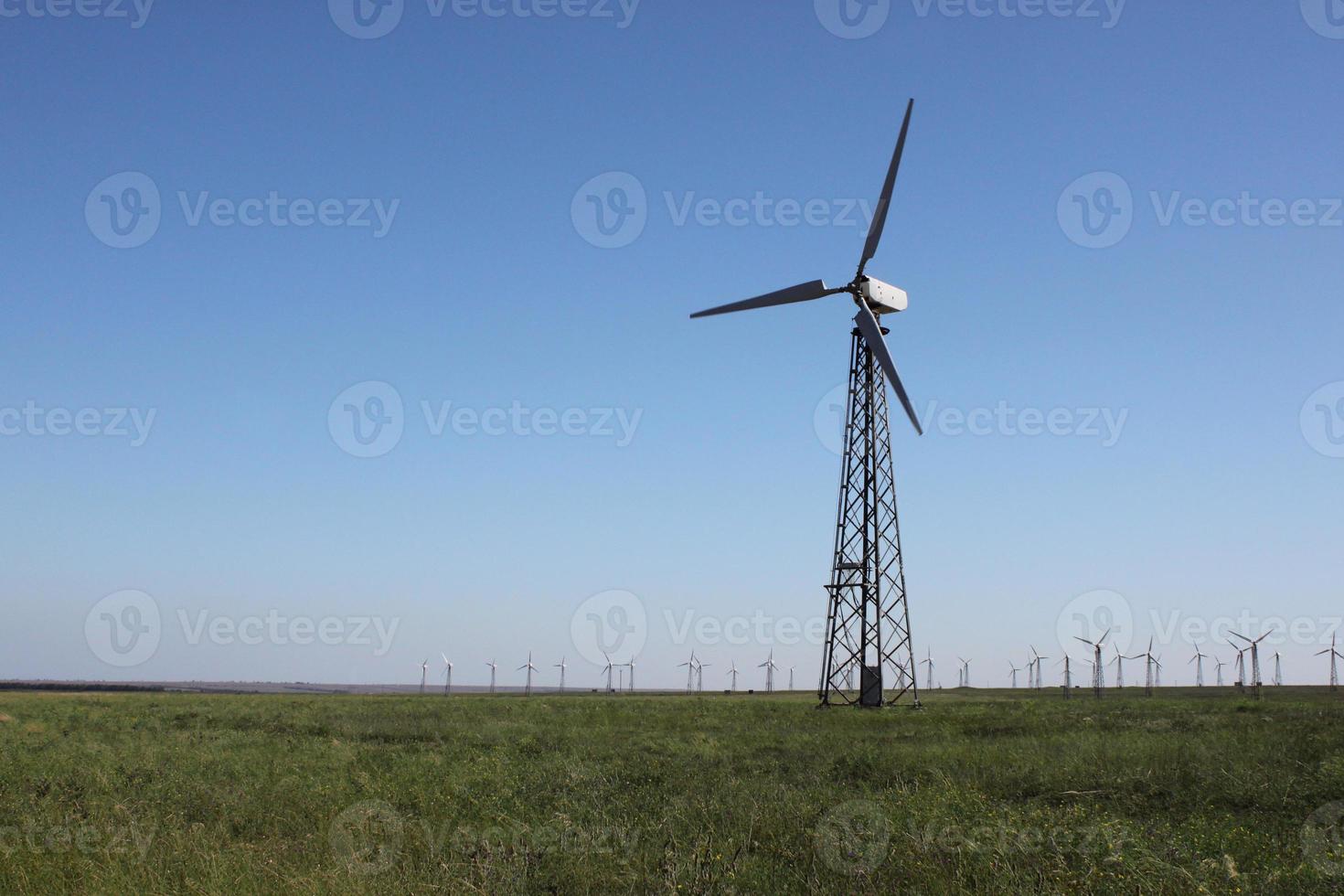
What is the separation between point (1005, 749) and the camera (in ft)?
88.7

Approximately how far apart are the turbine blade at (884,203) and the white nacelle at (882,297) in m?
0.96

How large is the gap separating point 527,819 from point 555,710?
3923cm

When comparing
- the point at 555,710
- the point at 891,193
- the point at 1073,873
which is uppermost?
the point at 891,193

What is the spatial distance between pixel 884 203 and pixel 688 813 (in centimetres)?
3950

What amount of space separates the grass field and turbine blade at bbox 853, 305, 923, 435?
19.5 meters

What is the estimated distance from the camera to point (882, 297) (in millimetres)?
51531

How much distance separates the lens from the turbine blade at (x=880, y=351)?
1937 inches

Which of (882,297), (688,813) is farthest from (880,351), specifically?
(688,813)

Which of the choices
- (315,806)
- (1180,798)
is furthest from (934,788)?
(315,806)

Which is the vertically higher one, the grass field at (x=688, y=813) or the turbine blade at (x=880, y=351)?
the turbine blade at (x=880, y=351)

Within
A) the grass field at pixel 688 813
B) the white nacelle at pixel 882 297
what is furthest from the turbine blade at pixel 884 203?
the grass field at pixel 688 813

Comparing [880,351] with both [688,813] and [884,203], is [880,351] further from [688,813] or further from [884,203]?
[688,813]

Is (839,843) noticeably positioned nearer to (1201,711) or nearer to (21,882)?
(21,882)

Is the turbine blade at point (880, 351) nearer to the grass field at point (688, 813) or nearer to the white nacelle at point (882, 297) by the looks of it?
the white nacelle at point (882, 297)
